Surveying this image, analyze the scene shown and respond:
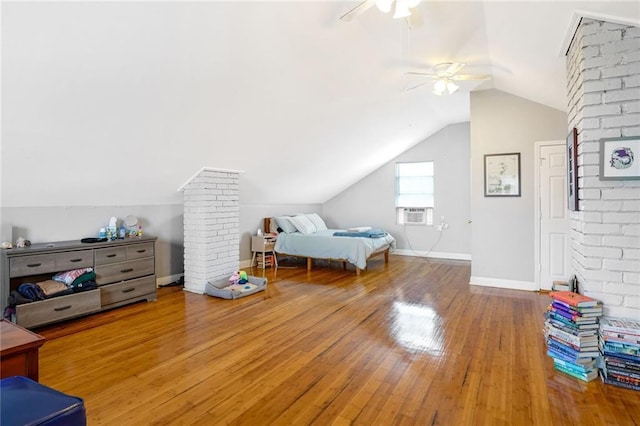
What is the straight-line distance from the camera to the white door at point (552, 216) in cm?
437

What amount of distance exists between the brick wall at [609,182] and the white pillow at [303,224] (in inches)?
171

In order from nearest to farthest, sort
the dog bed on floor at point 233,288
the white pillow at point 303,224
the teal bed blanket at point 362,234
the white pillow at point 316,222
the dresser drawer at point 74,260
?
the dresser drawer at point 74,260
the dog bed on floor at point 233,288
the teal bed blanket at point 362,234
the white pillow at point 303,224
the white pillow at point 316,222

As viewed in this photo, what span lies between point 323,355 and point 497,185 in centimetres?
346

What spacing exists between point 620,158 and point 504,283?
9.05ft

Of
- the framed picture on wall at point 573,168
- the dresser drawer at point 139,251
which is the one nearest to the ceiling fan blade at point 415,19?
the framed picture on wall at point 573,168

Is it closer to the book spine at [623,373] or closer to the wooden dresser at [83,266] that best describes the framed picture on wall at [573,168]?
the book spine at [623,373]

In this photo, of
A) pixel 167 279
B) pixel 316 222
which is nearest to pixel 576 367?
pixel 167 279

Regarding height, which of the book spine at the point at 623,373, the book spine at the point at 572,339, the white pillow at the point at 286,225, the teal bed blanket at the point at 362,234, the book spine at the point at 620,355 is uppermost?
the white pillow at the point at 286,225

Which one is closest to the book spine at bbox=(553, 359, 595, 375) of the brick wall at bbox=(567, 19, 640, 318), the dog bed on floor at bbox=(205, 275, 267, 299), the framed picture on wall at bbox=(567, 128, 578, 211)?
the brick wall at bbox=(567, 19, 640, 318)

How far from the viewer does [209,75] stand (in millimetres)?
3006

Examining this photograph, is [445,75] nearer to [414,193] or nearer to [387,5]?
[387,5]

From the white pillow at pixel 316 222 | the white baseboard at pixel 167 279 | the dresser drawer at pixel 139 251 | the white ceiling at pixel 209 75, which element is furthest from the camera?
the white pillow at pixel 316 222

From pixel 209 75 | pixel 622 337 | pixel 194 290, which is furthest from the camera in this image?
pixel 194 290

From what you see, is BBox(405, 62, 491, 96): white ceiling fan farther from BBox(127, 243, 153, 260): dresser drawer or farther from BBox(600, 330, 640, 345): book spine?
BBox(127, 243, 153, 260): dresser drawer
